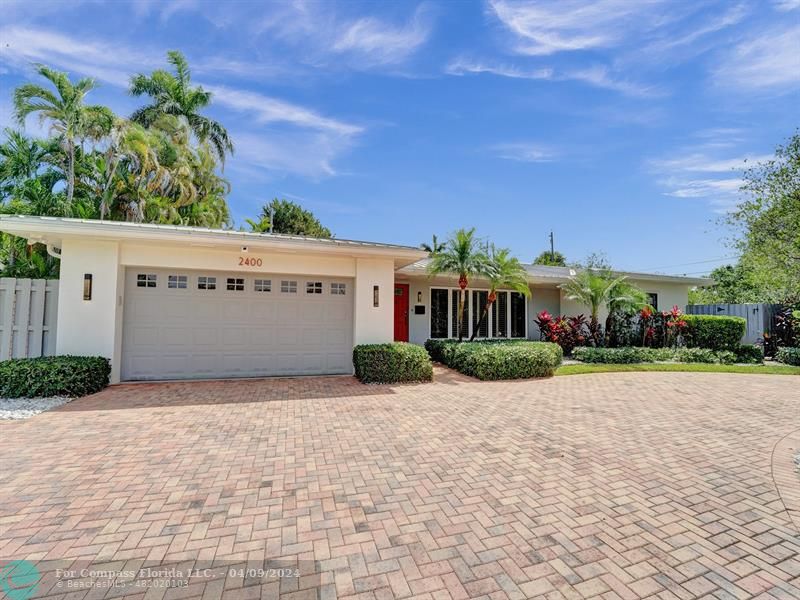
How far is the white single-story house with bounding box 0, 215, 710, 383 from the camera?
25.1 ft

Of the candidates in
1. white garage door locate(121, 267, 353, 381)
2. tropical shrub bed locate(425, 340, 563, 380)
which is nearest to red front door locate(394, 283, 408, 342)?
tropical shrub bed locate(425, 340, 563, 380)

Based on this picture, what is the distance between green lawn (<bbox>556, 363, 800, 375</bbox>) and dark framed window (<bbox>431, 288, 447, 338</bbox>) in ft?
15.4

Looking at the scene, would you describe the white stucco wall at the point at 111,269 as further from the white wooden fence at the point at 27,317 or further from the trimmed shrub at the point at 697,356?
the trimmed shrub at the point at 697,356

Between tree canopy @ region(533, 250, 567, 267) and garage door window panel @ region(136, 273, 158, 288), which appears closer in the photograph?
garage door window panel @ region(136, 273, 158, 288)

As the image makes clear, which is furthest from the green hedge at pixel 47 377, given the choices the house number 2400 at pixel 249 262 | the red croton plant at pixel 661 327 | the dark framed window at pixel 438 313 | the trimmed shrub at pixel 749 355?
the trimmed shrub at pixel 749 355

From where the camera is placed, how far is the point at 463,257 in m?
11.4

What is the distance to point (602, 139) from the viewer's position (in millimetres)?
11594

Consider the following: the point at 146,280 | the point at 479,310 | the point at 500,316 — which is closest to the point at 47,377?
the point at 146,280

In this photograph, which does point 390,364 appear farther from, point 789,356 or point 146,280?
point 789,356

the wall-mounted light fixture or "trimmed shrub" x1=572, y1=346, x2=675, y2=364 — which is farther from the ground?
the wall-mounted light fixture

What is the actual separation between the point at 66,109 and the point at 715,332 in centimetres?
2748

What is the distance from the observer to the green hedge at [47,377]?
6.42 m

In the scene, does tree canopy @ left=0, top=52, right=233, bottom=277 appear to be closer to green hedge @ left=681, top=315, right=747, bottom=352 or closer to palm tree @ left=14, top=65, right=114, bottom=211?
palm tree @ left=14, top=65, right=114, bottom=211

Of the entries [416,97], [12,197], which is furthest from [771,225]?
[12,197]
